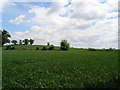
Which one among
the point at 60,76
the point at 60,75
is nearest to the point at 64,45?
the point at 60,75

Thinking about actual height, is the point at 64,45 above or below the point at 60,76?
above

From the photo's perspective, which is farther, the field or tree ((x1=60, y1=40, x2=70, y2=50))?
tree ((x1=60, y1=40, x2=70, y2=50))

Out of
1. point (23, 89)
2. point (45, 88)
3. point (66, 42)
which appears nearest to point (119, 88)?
point (45, 88)

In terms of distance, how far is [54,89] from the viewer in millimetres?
6844

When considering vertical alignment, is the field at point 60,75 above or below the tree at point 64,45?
below

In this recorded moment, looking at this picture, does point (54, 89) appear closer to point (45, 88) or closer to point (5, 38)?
point (45, 88)

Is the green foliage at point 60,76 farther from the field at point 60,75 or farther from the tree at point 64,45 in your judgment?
the tree at point 64,45

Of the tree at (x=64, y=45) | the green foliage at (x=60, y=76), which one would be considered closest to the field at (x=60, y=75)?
the green foliage at (x=60, y=76)

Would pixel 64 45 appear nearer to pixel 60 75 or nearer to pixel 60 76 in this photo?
pixel 60 75

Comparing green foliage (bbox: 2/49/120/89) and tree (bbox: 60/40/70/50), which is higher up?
tree (bbox: 60/40/70/50)

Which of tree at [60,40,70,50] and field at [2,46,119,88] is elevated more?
tree at [60,40,70,50]

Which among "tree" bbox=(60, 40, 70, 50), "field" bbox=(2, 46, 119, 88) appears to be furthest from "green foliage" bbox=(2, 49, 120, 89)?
"tree" bbox=(60, 40, 70, 50)

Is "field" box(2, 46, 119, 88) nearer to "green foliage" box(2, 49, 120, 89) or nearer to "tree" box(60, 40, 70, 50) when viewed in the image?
"green foliage" box(2, 49, 120, 89)

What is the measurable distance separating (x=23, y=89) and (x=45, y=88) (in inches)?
45.5
